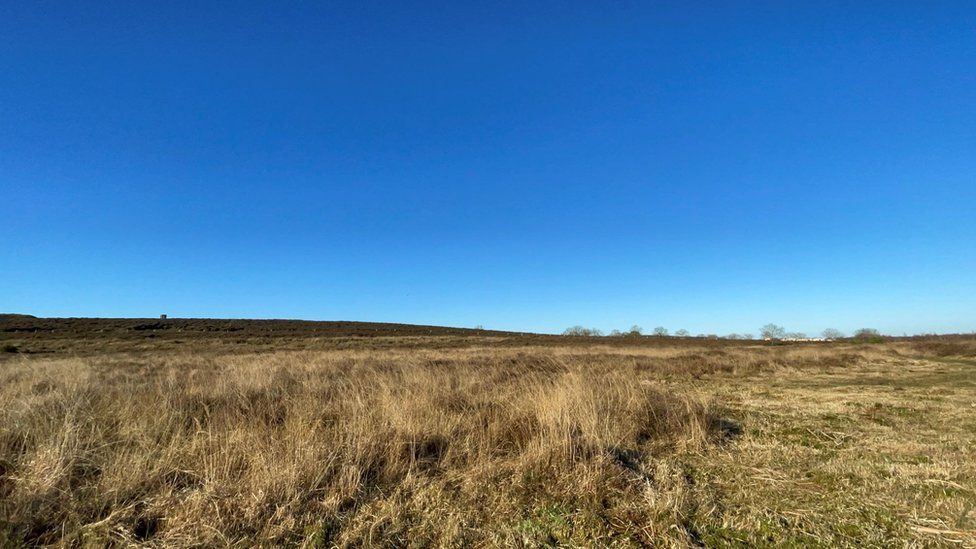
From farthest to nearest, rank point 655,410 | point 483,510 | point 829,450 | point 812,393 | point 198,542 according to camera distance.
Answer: point 812,393 < point 655,410 < point 829,450 < point 483,510 < point 198,542

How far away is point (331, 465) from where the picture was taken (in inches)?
177

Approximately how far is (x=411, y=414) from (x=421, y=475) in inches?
62.7

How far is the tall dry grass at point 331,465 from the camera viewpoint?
141 inches

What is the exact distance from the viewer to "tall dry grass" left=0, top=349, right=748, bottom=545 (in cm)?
358

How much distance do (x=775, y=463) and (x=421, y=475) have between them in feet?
14.0

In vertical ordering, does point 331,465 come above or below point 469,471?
above

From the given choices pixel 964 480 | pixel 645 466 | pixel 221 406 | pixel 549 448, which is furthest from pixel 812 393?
pixel 221 406

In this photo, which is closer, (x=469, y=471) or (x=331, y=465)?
(x=331, y=465)

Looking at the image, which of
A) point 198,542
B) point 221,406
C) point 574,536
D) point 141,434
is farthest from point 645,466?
point 221,406

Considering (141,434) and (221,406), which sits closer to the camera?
(141,434)

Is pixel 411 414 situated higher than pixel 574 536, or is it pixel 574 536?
pixel 411 414

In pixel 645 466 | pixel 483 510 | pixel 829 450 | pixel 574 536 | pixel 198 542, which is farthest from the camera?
pixel 829 450

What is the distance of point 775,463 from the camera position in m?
5.41

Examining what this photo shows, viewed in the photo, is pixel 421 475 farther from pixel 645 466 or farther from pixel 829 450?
pixel 829 450
